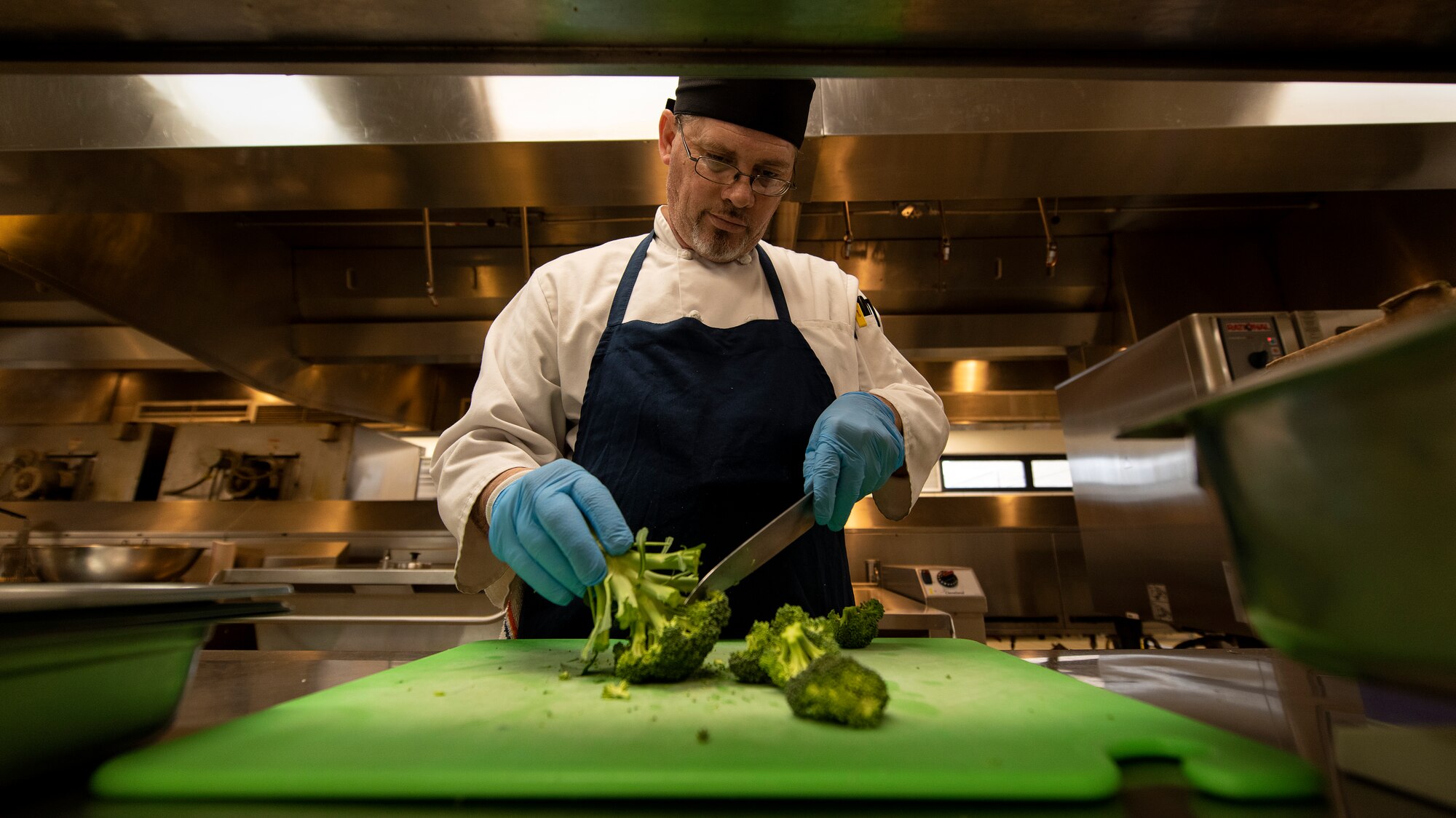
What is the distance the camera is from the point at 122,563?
3764mm

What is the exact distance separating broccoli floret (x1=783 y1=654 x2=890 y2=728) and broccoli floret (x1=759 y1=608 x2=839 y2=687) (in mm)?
156

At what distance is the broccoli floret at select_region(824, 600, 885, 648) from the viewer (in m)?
1.25

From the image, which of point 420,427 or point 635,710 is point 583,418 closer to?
point 635,710

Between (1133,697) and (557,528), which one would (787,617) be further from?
(1133,697)

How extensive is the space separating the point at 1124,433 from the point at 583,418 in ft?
3.67

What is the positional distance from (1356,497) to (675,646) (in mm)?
747

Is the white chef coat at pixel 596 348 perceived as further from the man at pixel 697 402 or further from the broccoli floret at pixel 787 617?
the broccoli floret at pixel 787 617

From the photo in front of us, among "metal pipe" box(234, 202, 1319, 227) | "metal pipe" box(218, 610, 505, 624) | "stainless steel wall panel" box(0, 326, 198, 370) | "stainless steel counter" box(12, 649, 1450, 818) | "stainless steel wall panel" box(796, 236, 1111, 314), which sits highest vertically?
"metal pipe" box(234, 202, 1319, 227)

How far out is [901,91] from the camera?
75.7 inches

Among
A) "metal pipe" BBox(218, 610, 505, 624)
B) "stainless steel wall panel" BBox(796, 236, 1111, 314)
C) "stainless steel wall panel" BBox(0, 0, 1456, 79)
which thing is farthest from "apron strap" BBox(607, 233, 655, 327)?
"stainless steel wall panel" BBox(796, 236, 1111, 314)

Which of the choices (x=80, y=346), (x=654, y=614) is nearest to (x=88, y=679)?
(x=654, y=614)

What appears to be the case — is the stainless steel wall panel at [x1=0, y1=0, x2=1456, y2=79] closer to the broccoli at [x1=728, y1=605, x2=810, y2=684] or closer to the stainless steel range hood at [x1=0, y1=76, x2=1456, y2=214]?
the broccoli at [x1=728, y1=605, x2=810, y2=684]

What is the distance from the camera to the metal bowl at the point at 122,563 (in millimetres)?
3762

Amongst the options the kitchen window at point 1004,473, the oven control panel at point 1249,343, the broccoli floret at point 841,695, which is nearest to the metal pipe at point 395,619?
the broccoli floret at point 841,695
